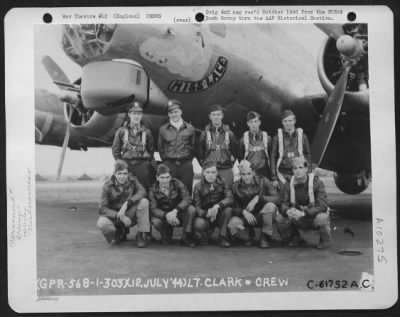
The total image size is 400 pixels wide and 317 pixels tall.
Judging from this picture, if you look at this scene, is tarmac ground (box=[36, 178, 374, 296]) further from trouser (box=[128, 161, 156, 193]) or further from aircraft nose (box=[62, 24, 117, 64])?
aircraft nose (box=[62, 24, 117, 64])

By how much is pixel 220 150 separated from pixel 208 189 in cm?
10

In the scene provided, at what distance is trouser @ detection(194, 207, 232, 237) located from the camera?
1182mm

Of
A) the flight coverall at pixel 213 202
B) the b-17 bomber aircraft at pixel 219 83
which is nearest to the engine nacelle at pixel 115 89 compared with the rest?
the b-17 bomber aircraft at pixel 219 83

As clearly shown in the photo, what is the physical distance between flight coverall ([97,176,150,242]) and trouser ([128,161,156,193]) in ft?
0.04

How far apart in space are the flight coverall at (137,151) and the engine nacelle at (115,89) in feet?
0.20

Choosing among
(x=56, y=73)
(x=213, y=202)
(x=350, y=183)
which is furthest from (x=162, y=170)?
(x=350, y=183)

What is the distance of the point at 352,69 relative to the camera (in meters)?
1.23

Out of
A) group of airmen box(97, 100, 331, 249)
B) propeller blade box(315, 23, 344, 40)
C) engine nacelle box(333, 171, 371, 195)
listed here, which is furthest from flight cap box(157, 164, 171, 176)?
propeller blade box(315, 23, 344, 40)

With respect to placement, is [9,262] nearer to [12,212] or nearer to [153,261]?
[12,212]

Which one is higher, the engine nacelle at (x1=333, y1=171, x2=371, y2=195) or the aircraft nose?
the aircraft nose

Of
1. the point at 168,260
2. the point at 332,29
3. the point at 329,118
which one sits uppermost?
the point at 332,29

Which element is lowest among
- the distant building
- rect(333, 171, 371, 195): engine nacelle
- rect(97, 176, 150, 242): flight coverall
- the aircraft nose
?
rect(97, 176, 150, 242): flight coverall

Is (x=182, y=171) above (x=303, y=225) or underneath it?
above

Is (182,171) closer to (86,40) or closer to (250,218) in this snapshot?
(250,218)
